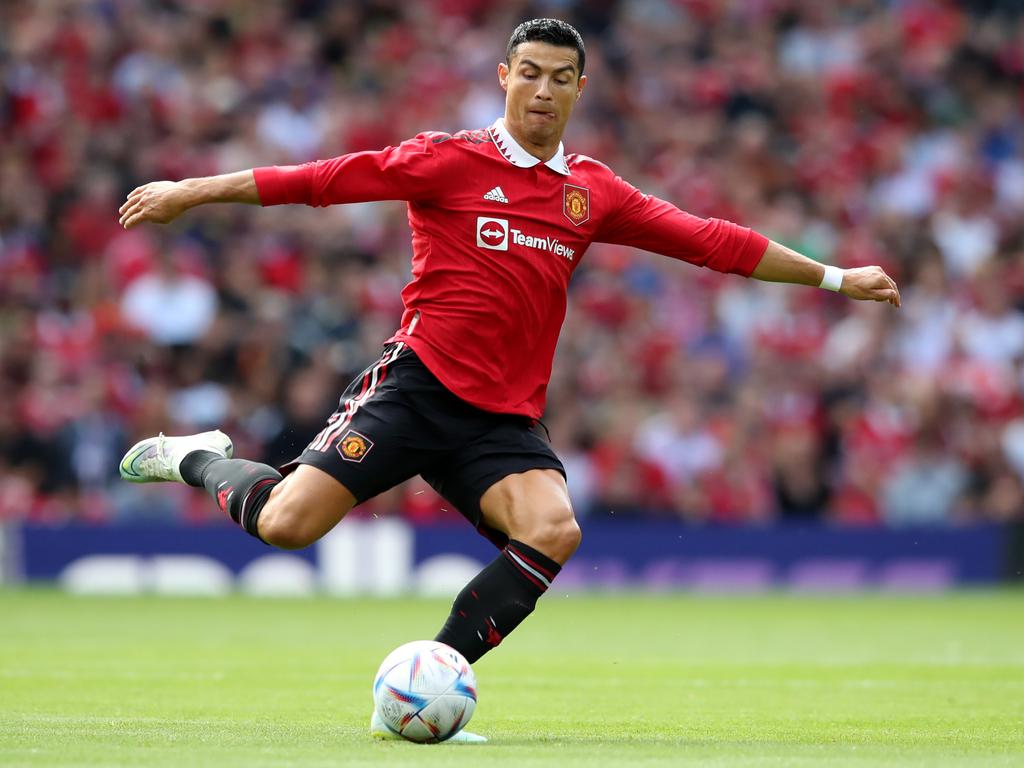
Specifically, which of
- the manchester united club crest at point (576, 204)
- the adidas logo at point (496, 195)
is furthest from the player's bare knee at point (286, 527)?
the manchester united club crest at point (576, 204)

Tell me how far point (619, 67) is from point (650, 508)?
670 cm

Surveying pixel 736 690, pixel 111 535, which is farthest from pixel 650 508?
pixel 736 690

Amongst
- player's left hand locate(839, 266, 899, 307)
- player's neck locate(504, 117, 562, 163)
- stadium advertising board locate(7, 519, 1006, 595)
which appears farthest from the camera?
stadium advertising board locate(7, 519, 1006, 595)

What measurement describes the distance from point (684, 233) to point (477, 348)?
3.60 ft

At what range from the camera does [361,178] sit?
7.30 m

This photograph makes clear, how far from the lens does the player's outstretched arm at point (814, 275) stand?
7.79m

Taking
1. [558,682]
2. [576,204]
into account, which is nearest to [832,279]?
[576,204]

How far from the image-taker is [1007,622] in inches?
565

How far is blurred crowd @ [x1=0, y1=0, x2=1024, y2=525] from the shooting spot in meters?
17.9

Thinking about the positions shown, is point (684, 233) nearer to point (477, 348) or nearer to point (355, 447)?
point (477, 348)

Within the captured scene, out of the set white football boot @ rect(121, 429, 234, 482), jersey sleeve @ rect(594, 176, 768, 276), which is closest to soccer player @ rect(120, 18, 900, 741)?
jersey sleeve @ rect(594, 176, 768, 276)

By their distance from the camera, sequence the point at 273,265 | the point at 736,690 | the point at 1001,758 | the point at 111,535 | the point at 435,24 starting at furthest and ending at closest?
1. the point at 435,24
2. the point at 273,265
3. the point at 111,535
4. the point at 736,690
5. the point at 1001,758

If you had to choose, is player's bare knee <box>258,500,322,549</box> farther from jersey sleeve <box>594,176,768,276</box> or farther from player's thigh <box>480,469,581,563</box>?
jersey sleeve <box>594,176,768,276</box>

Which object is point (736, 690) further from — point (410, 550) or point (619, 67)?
point (619, 67)
